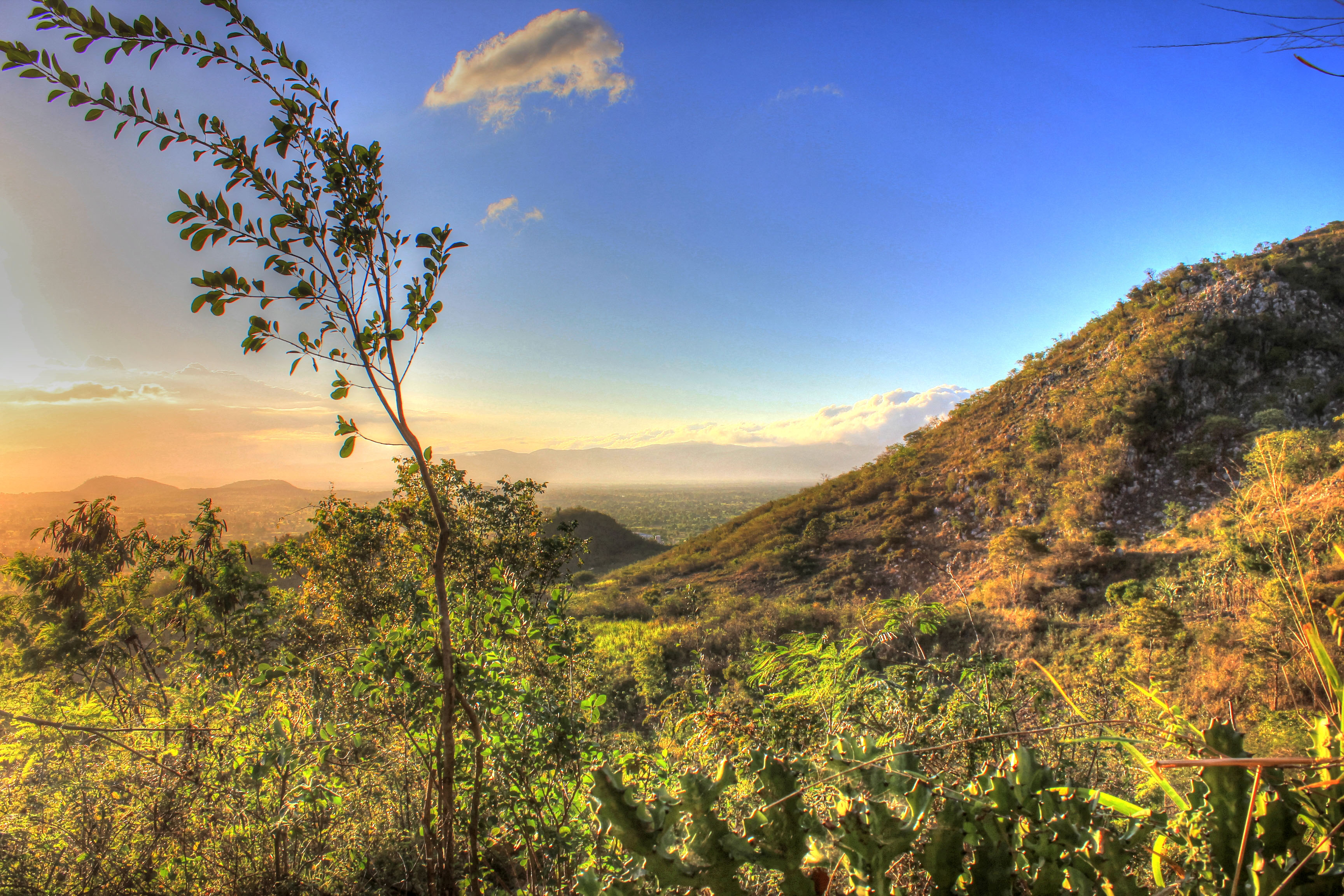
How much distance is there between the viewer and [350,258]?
5.72ft

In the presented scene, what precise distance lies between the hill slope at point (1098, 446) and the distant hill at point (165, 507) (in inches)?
419

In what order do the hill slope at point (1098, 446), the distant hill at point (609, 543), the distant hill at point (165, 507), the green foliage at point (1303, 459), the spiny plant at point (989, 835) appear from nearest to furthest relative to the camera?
the spiny plant at point (989, 835) → the distant hill at point (165, 507) → the green foliage at point (1303, 459) → the hill slope at point (1098, 446) → the distant hill at point (609, 543)

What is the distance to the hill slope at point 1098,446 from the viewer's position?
1556cm

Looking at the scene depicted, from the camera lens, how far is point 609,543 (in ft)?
124

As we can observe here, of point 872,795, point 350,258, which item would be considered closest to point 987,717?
point 872,795

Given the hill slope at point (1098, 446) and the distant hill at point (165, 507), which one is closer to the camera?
the distant hill at point (165, 507)

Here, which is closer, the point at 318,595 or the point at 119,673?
the point at 318,595

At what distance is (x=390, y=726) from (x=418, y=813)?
531mm

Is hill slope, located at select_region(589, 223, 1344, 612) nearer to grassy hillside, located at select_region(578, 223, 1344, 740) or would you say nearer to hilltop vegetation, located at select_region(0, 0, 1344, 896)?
grassy hillside, located at select_region(578, 223, 1344, 740)

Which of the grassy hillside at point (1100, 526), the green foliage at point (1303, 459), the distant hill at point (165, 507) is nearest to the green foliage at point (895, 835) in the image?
the grassy hillside at point (1100, 526)

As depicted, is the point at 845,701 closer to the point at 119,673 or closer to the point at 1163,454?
the point at 119,673

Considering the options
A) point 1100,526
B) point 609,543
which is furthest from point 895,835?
point 609,543

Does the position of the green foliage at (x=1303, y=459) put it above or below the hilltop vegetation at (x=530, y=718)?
above

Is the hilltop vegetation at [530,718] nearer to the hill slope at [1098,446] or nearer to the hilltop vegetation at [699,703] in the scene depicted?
the hilltop vegetation at [699,703]
